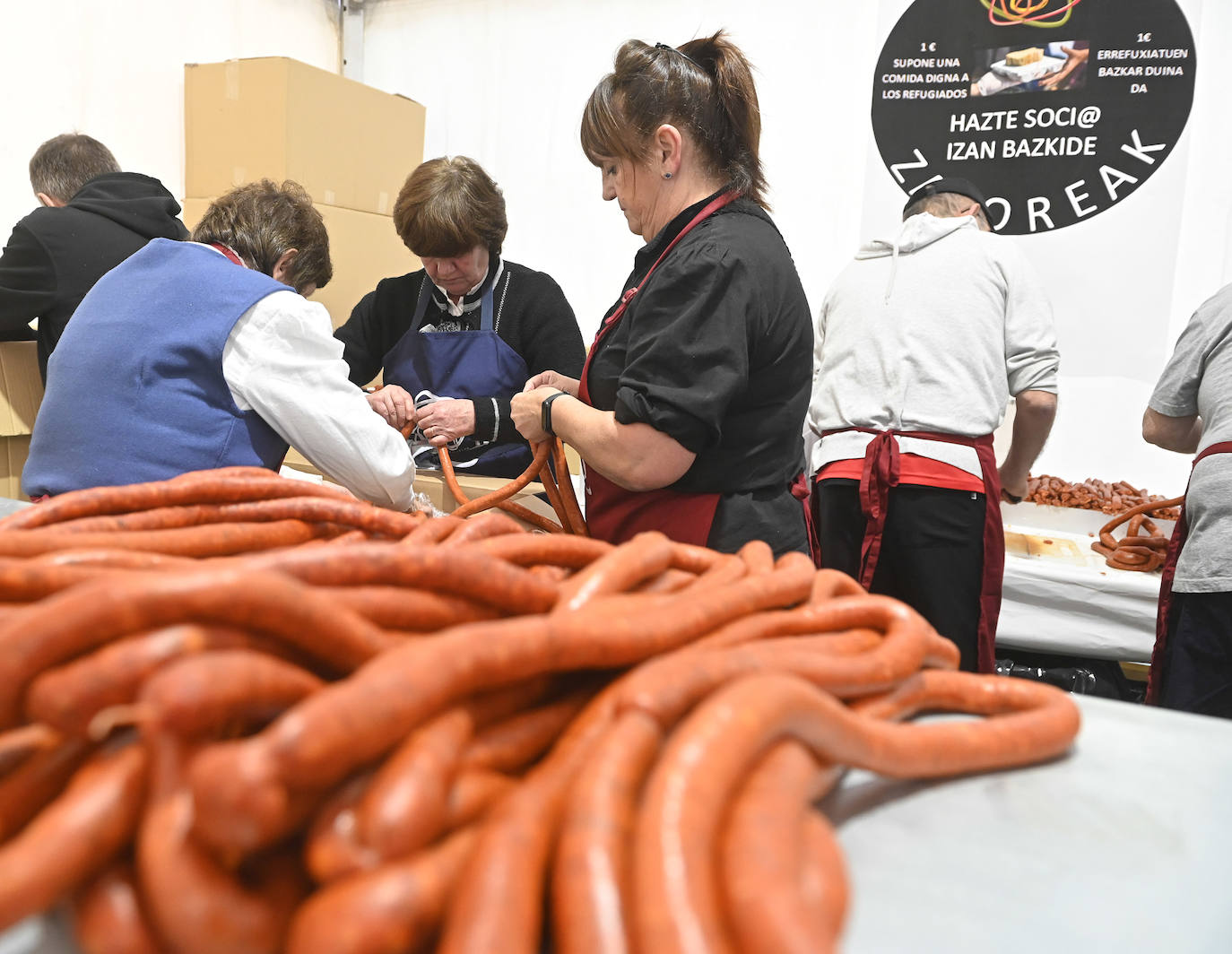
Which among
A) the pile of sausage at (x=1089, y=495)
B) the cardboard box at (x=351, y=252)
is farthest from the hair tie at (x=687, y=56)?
the cardboard box at (x=351, y=252)

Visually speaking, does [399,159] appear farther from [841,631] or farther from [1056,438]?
[841,631]

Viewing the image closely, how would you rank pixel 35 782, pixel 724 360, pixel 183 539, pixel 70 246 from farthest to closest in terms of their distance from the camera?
pixel 70 246 < pixel 724 360 < pixel 183 539 < pixel 35 782

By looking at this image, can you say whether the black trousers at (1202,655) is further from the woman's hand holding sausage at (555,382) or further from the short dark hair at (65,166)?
the short dark hair at (65,166)

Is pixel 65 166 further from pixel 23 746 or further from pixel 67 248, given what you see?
pixel 23 746

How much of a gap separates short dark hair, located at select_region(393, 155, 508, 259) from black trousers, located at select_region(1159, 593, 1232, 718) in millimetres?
2386

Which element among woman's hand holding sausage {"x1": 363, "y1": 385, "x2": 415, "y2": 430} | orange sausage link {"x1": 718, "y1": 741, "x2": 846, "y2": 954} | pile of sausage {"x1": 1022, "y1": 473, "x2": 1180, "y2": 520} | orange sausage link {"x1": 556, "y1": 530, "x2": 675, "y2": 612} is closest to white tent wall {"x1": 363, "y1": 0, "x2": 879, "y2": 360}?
pile of sausage {"x1": 1022, "y1": 473, "x2": 1180, "y2": 520}

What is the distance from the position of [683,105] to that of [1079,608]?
2.38 meters

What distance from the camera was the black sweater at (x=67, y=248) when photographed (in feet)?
10.2

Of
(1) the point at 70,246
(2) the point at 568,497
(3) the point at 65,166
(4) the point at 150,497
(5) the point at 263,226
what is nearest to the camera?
(4) the point at 150,497

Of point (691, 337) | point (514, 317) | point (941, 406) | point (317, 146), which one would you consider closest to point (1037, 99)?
point (941, 406)

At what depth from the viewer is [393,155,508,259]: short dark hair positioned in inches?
114

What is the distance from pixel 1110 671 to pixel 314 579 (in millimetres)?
3526

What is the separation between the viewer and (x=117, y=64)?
14.9ft

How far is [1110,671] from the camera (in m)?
3.44
